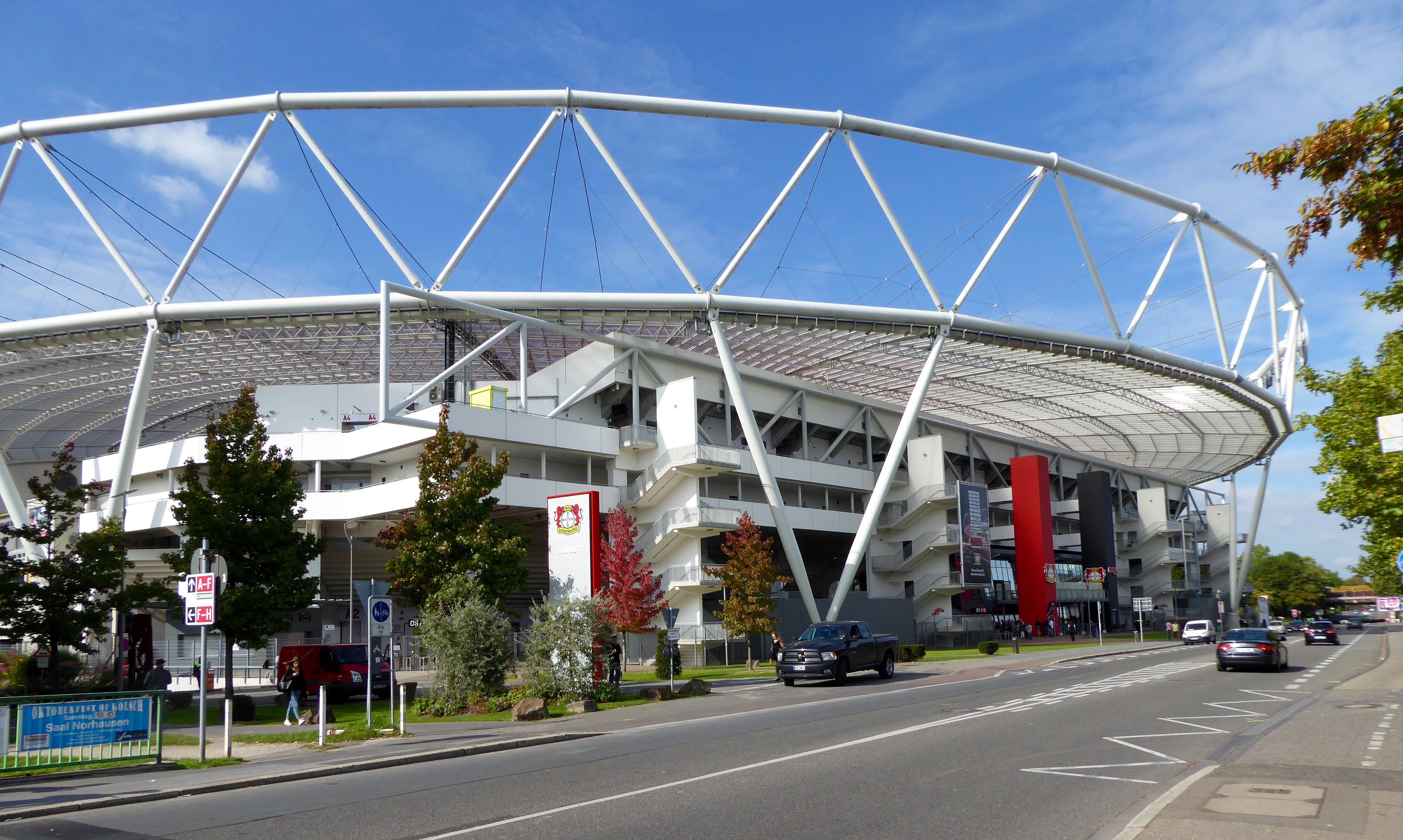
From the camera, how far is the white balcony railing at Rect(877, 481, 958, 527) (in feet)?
190

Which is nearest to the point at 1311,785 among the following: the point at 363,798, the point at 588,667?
the point at 363,798

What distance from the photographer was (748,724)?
19.0 meters

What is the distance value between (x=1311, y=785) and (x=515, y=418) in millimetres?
38097

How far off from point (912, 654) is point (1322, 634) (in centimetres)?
3082

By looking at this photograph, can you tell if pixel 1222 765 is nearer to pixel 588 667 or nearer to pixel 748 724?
pixel 748 724

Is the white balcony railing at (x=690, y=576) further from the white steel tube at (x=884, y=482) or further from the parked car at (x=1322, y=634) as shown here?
the parked car at (x=1322, y=634)

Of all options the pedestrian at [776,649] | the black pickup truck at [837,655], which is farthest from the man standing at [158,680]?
the pedestrian at [776,649]

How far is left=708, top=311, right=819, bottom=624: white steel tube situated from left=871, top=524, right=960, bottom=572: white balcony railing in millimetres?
13704

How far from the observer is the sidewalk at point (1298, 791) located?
26.7ft

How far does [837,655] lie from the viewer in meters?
29.8

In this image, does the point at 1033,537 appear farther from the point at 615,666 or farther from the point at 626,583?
the point at 615,666

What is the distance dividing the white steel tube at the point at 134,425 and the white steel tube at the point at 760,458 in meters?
24.8

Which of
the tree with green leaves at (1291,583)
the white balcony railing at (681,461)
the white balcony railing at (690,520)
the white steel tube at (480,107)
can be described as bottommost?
the tree with green leaves at (1291,583)

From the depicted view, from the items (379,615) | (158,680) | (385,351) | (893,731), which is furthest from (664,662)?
(893,731)
